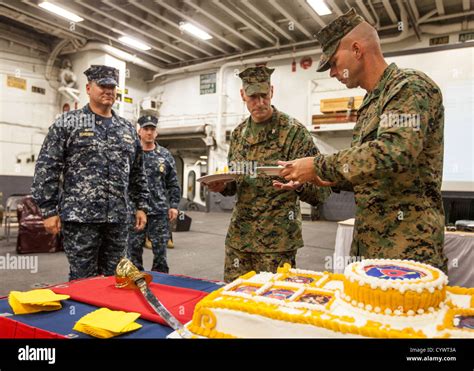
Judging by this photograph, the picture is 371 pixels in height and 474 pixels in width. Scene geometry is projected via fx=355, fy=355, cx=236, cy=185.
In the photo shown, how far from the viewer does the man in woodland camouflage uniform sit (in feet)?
6.23

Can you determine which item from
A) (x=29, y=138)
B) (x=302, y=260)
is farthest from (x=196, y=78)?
A: (x=302, y=260)

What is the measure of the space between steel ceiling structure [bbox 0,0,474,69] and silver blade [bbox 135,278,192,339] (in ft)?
26.1

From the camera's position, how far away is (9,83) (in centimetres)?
949

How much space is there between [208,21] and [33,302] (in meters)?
9.73

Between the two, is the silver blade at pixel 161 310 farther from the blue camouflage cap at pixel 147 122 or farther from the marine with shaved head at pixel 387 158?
the blue camouflage cap at pixel 147 122

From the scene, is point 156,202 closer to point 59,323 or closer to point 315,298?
point 59,323

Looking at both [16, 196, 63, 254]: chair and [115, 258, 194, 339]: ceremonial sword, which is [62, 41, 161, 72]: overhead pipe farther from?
[115, 258, 194, 339]: ceremonial sword

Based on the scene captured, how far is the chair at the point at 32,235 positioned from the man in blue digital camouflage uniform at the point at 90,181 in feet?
11.7

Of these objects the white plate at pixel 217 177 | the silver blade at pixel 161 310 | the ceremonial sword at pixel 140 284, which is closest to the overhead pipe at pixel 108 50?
the white plate at pixel 217 177

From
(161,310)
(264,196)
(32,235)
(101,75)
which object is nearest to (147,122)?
(101,75)

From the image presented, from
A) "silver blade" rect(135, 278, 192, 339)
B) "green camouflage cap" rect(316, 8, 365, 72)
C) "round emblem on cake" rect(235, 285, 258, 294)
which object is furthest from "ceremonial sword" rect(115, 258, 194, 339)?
"green camouflage cap" rect(316, 8, 365, 72)
